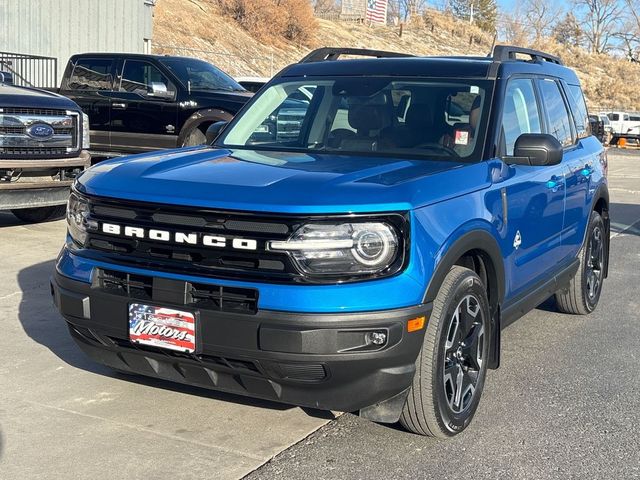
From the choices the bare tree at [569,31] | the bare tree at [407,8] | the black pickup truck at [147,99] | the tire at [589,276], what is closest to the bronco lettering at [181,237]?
the tire at [589,276]

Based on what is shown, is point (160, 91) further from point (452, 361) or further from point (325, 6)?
point (325, 6)

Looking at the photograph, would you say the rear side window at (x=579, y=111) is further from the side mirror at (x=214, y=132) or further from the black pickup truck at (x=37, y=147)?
the black pickup truck at (x=37, y=147)

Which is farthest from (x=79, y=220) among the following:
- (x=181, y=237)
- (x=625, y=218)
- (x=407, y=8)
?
(x=407, y=8)

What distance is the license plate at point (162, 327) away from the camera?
3809 mm

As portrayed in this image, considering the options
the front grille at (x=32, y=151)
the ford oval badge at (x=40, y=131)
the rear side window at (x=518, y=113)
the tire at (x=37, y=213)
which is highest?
the rear side window at (x=518, y=113)

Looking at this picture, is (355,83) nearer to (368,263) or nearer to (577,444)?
(368,263)

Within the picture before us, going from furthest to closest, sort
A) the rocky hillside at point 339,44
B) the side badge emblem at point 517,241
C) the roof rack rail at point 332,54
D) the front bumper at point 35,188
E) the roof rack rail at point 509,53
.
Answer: the rocky hillside at point 339,44 → the front bumper at point 35,188 → the roof rack rail at point 332,54 → the roof rack rail at point 509,53 → the side badge emblem at point 517,241

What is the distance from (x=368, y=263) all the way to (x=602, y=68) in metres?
80.3

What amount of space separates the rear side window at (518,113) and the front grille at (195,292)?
6.48ft

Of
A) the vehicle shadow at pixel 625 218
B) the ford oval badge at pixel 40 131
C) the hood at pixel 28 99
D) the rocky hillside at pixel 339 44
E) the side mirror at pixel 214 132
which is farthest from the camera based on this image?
the rocky hillside at pixel 339 44

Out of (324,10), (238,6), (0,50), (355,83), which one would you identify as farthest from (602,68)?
(355,83)

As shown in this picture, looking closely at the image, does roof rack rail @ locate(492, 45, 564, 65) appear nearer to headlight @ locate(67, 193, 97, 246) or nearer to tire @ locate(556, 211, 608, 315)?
tire @ locate(556, 211, 608, 315)

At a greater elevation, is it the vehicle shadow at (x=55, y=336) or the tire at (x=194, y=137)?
the tire at (x=194, y=137)

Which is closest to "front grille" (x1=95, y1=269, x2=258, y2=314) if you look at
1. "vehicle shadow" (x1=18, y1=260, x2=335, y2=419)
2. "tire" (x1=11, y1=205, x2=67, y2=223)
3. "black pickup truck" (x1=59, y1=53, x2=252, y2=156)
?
"vehicle shadow" (x1=18, y1=260, x2=335, y2=419)
